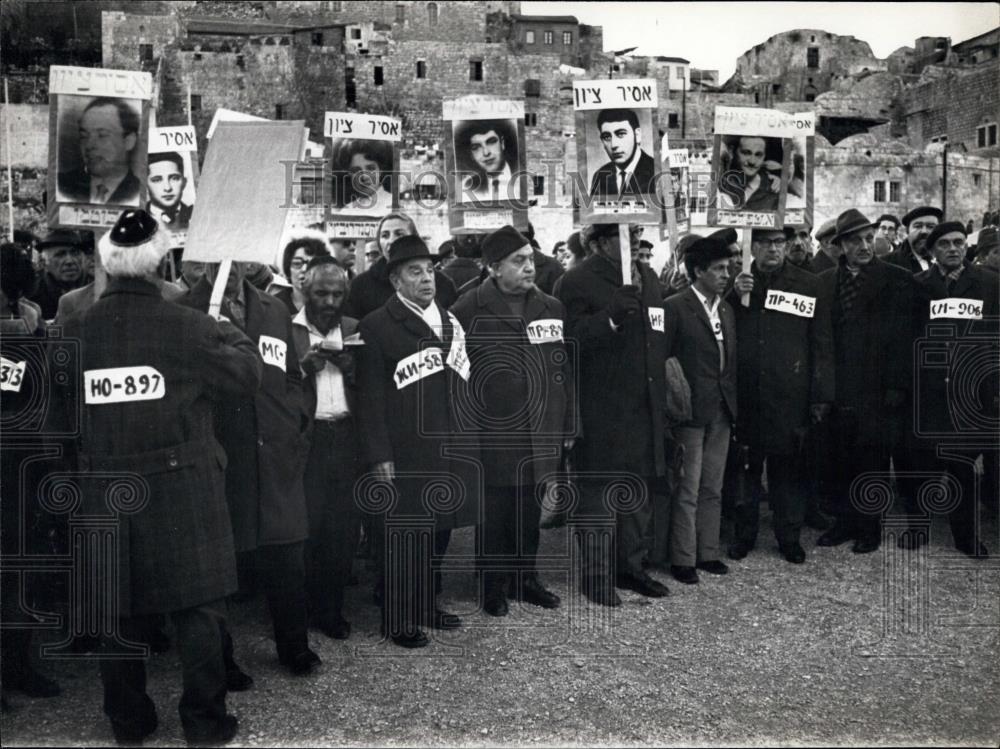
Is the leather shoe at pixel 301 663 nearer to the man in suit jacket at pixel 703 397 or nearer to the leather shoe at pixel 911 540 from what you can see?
the man in suit jacket at pixel 703 397

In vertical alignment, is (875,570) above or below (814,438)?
below

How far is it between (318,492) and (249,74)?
50.2 meters

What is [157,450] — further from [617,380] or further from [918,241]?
[918,241]

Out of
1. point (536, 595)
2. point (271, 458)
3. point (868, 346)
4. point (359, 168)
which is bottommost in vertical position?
point (536, 595)

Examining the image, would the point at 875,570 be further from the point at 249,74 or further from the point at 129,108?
the point at 249,74

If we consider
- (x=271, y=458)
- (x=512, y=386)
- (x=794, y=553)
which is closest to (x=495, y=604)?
(x=512, y=386)

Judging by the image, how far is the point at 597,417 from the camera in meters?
6.10

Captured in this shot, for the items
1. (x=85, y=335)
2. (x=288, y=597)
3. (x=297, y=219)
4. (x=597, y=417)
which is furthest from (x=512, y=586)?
(x=297, y=219)

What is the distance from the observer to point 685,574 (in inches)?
248

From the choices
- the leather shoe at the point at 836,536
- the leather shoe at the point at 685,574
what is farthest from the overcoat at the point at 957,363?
the leather shoe at the point at 685,574

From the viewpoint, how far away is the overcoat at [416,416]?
5211 mm

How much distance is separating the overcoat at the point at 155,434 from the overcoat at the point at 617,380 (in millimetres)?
2707

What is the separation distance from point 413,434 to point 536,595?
1370 mm

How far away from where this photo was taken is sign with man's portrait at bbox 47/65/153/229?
15.9 feet
